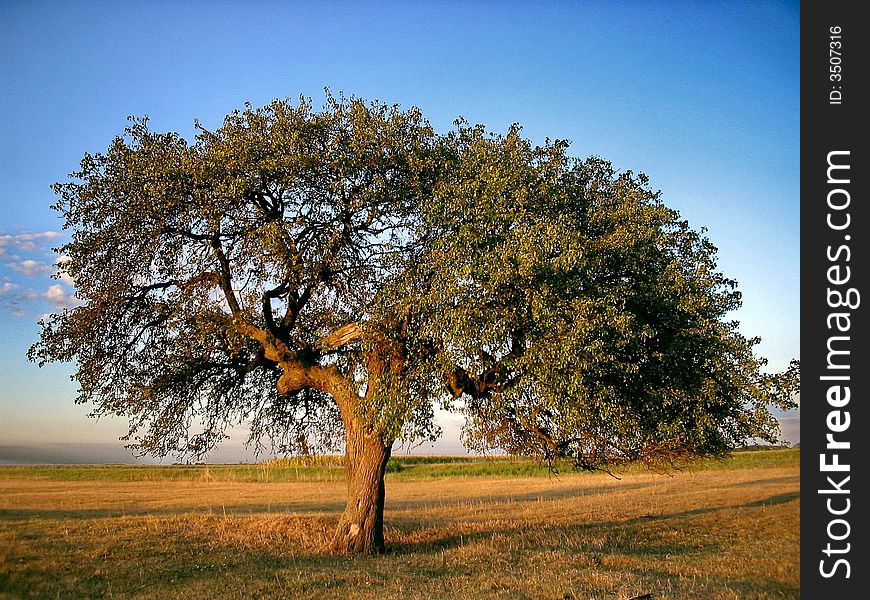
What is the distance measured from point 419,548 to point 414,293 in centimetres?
956

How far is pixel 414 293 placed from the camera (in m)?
19.1

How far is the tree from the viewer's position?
17750 mm

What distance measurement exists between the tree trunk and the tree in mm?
65

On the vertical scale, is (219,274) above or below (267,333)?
above

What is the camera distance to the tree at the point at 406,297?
58.2 ft

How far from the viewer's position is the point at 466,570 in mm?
18266
